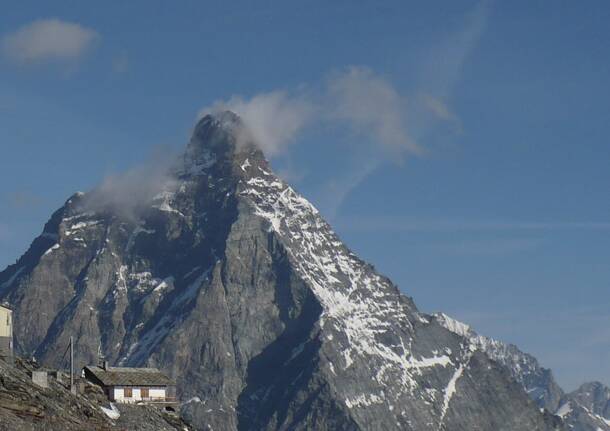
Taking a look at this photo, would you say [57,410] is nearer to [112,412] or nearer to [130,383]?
[112,412]

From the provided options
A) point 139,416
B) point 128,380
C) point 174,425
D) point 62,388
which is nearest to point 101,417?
point 62,388

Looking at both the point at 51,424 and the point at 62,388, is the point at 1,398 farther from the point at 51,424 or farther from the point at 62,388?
the point at 62,388

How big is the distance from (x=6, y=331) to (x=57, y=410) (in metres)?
32.0

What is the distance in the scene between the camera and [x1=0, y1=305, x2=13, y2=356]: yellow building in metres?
142

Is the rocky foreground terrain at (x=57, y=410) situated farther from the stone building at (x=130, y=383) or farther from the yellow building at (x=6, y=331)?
the stone building at (x=130, y=383)

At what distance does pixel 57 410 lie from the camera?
118 meters

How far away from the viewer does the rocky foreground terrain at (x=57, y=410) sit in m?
111

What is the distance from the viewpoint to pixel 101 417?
424 feet

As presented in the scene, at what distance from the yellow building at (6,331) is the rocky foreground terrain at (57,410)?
6.15 feet

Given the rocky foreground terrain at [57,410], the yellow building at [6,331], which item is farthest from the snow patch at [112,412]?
the yellow building at [6,331]

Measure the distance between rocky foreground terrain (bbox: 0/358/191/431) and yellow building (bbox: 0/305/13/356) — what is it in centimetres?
188

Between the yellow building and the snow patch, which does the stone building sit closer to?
the yellow building

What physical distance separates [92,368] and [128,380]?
608 centimetres

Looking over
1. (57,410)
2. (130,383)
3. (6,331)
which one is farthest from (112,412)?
(130,383)
